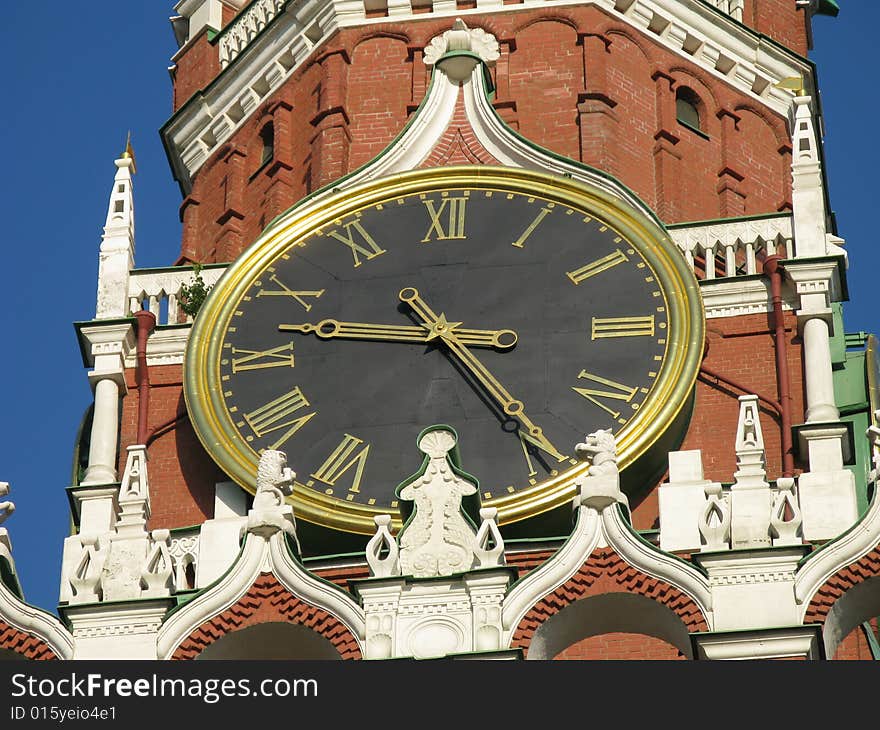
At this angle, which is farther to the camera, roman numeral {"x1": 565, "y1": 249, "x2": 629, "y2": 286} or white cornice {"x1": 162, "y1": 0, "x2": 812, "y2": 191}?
white cornice {"x1": 162, "y1": 0, "x2": 812, "y2": 191}

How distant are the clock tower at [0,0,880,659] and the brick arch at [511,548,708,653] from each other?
0.02 m

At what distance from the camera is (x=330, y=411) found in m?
28.0

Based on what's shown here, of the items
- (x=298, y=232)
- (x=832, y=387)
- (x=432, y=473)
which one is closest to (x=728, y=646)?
(x=432, y=473)

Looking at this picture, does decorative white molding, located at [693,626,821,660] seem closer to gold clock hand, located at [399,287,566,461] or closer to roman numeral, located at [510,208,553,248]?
gold clock hand, located at [399,287,566,461]

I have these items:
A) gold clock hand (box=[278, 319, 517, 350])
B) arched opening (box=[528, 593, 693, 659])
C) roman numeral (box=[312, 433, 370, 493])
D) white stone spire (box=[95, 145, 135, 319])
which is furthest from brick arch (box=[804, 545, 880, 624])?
white stone spire (box=[95, 145, 135, 319])

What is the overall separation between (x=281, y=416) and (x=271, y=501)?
7.78 ft

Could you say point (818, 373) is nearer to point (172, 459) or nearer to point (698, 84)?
point (172, 459)

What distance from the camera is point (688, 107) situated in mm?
32406

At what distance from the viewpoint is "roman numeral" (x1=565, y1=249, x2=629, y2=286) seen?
2861 cm

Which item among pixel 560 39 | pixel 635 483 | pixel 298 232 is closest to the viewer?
pixel 635 483

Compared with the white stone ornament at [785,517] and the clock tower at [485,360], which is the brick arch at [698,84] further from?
the white stone ornament at [785,517]

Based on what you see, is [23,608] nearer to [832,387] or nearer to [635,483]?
[635,483]

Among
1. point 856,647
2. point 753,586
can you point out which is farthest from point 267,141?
point 753,586

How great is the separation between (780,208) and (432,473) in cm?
725
